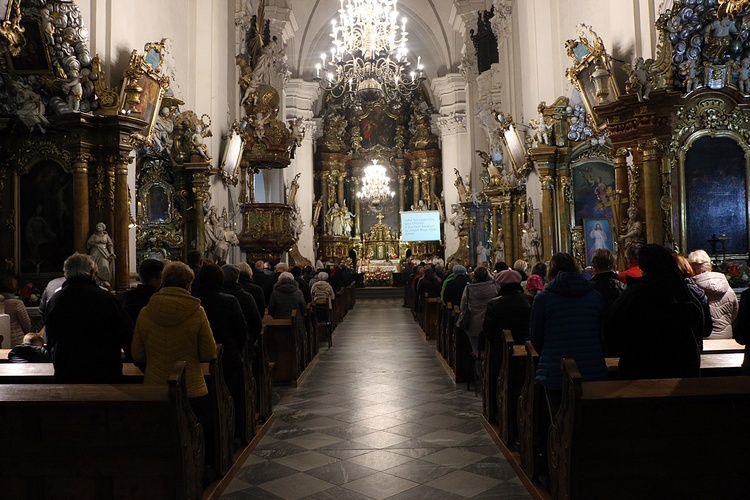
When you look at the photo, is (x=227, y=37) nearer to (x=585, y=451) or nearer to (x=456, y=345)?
(x=456, y=345)

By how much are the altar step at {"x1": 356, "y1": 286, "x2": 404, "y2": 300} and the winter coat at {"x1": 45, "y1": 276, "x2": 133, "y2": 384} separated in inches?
914

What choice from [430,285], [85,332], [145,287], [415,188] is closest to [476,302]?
[145,287]

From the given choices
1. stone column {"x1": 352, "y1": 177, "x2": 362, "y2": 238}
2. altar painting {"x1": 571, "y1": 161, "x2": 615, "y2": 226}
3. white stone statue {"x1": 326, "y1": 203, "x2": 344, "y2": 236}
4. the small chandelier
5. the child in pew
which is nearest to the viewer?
the child in pew

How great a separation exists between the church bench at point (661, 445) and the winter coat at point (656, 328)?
24cm

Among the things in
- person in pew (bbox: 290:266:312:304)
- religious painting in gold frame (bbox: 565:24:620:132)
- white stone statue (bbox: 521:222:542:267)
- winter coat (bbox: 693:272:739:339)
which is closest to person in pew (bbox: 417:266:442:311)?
white stone statue (bbox: 521:222:542:267)

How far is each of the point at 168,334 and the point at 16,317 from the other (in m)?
3.79

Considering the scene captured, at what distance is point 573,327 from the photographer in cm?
381

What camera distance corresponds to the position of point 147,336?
12.4 ft

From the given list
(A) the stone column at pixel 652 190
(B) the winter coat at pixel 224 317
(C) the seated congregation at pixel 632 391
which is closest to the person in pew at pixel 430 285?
(A) the stone column at pixel 652 190

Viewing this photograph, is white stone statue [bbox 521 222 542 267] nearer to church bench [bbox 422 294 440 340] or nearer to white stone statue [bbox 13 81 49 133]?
church bench [bbox 422 294 440 340]

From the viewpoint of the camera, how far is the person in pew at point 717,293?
5566 millimetres

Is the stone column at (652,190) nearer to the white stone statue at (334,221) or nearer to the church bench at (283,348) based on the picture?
the church bench at (283,348)

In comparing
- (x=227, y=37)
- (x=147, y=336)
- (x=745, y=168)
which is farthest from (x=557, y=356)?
(x=227, y=37)

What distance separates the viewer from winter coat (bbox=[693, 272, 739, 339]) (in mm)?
5566
